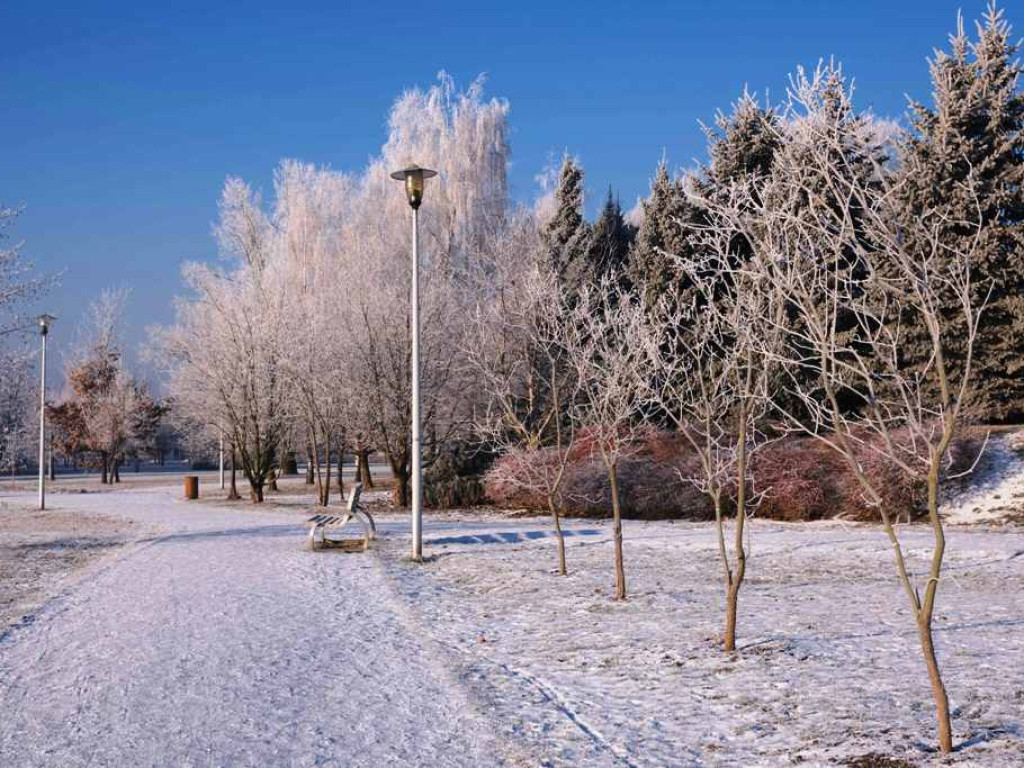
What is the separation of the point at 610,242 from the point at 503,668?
1222 inches

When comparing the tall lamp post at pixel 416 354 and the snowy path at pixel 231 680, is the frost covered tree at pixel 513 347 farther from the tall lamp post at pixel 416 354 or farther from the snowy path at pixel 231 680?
the snowy path at pixel 231 680

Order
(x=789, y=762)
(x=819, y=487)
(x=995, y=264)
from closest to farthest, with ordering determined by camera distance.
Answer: (x=789, y=762)
(x=819, y=487)
(x=995, y=264)

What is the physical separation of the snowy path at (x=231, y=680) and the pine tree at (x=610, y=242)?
22.9 meters

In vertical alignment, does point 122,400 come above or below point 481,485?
above

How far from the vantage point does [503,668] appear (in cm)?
701

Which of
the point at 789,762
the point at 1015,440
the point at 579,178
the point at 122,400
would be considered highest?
the point at 579,178

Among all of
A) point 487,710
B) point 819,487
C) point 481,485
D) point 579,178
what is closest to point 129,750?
point 487,710

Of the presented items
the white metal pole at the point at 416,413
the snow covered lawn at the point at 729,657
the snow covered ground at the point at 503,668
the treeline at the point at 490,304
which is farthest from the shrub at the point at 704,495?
the snow covered ground at the point at 503,668

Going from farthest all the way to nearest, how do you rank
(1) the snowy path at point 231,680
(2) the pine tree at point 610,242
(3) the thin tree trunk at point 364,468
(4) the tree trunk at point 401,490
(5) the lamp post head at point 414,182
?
(2) the pine tree at point 610,242, (3) the thin tree trunk at point 364,468, (4) the tree trunk at point 401,490, (5) the lamp post head at point 414,182, (1) the snowy path at point 231,680

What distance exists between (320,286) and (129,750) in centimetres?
2673

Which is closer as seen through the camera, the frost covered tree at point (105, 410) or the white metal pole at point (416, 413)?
the white metal pole at point (416, 413)

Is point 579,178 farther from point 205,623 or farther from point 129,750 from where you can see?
point 129,750

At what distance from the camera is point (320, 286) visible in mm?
30938

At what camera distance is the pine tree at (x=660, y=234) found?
31297 mm
